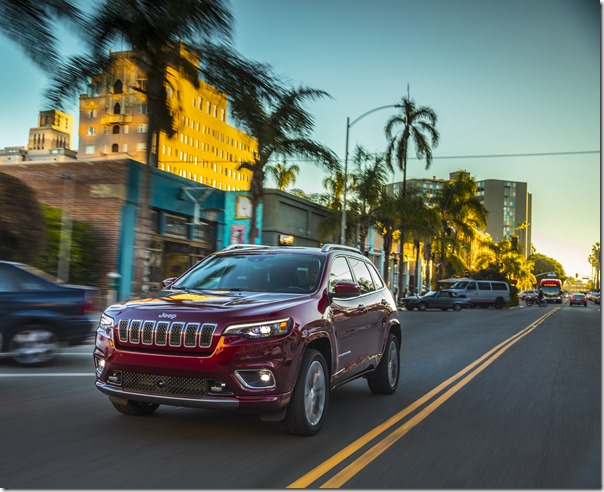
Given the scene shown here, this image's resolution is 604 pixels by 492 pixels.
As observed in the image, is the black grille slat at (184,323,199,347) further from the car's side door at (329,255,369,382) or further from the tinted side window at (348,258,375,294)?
the tinted side window at (348,258,375,294)

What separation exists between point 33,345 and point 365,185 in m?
31.1

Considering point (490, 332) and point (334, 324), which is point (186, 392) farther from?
point (490, 332)

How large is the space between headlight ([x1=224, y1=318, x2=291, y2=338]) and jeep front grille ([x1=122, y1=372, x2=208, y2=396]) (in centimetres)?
48

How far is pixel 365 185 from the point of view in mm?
39750

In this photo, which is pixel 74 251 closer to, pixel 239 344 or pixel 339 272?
pixel 339 272

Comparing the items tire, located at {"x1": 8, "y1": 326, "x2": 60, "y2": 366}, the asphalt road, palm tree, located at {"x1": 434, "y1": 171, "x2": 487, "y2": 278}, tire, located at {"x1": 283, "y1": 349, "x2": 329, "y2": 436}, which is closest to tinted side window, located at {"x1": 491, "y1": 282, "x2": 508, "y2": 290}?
palm tree, located at {"x1": 434, "y1": 171, "x2": 487, "y2": 278}

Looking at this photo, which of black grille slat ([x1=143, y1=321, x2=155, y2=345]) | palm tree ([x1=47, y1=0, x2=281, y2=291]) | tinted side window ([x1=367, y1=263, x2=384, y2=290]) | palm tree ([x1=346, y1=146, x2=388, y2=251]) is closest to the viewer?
black grille slat ([x1=143, y1=321, x2=155, y2=345])

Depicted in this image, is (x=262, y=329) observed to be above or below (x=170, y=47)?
below

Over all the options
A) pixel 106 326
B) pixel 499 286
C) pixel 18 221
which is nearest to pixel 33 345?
pixel 106 326

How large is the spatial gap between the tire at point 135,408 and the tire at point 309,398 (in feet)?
5.03

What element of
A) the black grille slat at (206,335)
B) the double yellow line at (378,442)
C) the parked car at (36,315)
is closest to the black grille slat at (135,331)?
the black grille slat at (206,335)

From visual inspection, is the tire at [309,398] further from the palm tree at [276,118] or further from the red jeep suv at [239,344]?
the palm tree at [276,118]

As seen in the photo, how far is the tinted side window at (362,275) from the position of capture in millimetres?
7840

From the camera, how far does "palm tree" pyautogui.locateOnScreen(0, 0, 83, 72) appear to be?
5996mm
